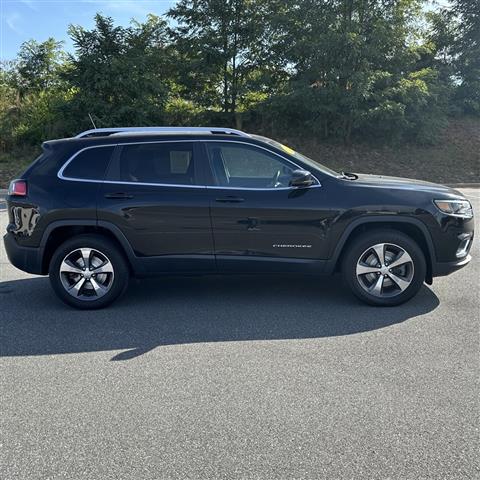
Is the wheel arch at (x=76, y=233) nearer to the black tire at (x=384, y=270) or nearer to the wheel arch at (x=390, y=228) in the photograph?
the wheel arch at (x=390, y=228)

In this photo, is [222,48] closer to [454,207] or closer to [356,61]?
[356,61]

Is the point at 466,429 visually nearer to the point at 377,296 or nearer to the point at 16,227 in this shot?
the point at 377,296

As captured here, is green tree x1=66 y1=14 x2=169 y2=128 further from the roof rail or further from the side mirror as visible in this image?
the side mirror

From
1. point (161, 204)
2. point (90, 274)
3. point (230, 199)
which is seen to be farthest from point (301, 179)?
point (90, 274)

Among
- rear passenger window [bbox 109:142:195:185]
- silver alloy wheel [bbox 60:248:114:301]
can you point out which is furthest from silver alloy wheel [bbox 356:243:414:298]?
silver alloy wheel [bbox 60:248:114:301]

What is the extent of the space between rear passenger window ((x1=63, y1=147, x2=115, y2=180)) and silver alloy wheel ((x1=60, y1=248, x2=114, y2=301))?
767mm

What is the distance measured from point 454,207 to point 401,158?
14.4 meters

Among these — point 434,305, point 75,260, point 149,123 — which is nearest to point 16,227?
point 75,260

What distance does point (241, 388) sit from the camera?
11.2 ft

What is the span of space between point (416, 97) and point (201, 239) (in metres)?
15.2

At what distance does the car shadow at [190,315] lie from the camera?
423 centimetres

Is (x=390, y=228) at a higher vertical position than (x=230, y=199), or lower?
lower

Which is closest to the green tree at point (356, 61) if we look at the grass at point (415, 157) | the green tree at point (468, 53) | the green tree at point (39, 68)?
the grass at point (415, 157)

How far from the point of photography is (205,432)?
9.53 feet
